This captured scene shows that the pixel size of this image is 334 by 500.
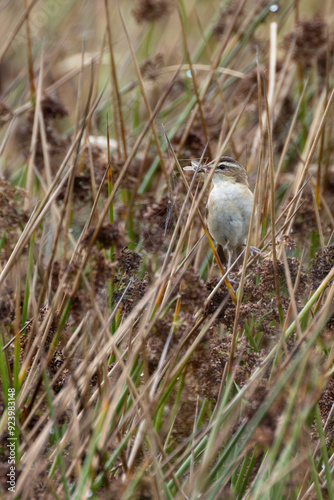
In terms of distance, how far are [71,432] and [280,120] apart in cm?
287

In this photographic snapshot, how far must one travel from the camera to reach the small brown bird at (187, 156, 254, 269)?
3.15 meters

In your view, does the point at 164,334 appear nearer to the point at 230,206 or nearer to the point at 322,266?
the point at 322,266

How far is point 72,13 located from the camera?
14.8 ft

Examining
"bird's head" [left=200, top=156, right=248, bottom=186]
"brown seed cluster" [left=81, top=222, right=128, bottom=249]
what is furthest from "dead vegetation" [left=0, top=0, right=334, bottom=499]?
"bird's head" [left=200, top=156, right=248, bottom=186]

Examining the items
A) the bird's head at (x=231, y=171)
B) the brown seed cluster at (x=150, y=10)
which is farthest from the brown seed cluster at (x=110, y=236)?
the brown seed cluster at (x=150, y=10)

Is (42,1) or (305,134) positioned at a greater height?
(42,1)

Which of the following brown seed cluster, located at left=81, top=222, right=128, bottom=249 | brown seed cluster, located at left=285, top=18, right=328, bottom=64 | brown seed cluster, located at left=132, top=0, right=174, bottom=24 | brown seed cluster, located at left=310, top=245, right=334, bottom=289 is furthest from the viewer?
brown seed cluster, located at left=132, top=0, right=174, bottom=24

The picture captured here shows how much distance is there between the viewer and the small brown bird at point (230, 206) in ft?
10.3

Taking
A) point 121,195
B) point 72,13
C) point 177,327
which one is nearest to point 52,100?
point 121,195

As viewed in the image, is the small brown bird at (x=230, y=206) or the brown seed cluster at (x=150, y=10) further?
the brown seed cluster at (x=150, y=10)

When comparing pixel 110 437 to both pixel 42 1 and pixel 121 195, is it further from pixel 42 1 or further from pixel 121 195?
pixel 42 1

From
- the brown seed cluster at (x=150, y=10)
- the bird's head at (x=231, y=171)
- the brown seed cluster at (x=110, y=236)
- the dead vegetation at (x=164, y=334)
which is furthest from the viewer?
the brown seed cluster at (x=150, y=10)

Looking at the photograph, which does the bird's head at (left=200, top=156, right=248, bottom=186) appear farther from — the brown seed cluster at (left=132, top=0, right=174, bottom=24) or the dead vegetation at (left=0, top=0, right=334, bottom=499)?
the brown seed cluster at (left=132, top=0, right=174, bottom=24)

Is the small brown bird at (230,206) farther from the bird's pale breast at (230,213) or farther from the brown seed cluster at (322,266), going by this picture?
the brown seed cluster at (322,266)
